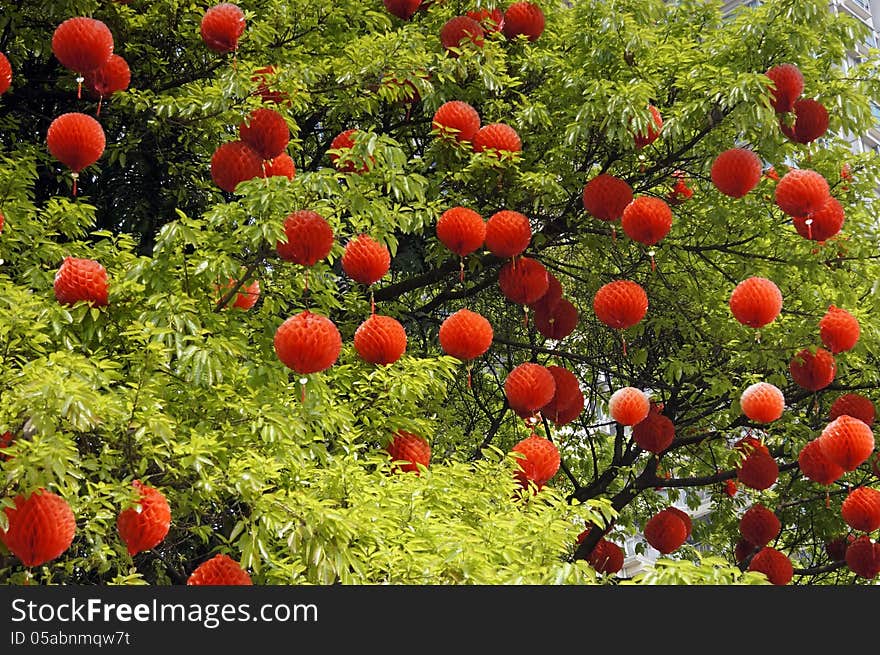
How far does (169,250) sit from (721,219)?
16.2ft

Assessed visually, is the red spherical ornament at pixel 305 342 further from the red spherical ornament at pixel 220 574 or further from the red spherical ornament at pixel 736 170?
the red spherical ornament at pixel 736 170

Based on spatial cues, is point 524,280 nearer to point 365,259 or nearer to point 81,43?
point 365,259

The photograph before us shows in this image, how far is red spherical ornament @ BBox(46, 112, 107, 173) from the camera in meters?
7.29

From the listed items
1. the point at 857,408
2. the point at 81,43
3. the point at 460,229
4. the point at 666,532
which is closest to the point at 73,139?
the point at 81,43

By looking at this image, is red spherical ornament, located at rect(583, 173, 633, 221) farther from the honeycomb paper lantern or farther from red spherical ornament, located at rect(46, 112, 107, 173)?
red spherical ornament, located at rect(46, 112, 107, 173)

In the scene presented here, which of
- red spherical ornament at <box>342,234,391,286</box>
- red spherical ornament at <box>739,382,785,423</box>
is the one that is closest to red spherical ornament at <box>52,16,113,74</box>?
red spherical ornament at <box>342,234,391,286</box>

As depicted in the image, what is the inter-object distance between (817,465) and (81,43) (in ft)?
22.1

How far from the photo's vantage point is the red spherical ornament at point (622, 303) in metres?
8.04

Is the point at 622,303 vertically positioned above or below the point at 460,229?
below

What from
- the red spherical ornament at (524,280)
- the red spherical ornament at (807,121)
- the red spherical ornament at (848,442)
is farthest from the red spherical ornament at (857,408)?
the red spherical ornament at (524,280)

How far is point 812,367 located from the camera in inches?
380

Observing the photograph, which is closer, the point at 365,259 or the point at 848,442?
the point at 365,259

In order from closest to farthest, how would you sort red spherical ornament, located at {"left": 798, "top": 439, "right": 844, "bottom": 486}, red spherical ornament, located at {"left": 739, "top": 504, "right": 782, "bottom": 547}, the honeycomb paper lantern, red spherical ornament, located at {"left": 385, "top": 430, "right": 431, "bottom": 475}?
the honeycomb paper lantern
red spherical ornament, located at {"left": 385, "top": 430, "right": 431, "bottom": 475}
red spherical ornament, located at {"left": 798, "top": 439, "right": 844, "bottom": 486}
red spherical ornament, located at {"left": 739, "top": 504, "right": 782, "bottom": 547}

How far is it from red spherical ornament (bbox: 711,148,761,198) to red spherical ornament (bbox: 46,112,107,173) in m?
4.43
